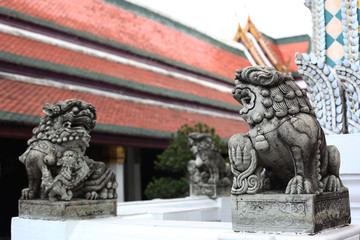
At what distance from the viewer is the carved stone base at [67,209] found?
4379 millimetres

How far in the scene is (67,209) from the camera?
438 centimetres

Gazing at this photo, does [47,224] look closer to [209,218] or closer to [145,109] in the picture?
[209,218]

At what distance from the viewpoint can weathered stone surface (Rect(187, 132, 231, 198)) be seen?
8.38m

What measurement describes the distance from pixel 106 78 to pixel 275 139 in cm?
1032

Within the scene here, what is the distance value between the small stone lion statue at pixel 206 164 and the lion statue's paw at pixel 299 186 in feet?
17.9

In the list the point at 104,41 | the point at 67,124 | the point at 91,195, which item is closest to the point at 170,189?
the point at 104,41

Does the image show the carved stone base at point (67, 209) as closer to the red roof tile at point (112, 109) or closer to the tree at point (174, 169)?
the red roof tile at point (112, 109)

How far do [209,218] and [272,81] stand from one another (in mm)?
4499

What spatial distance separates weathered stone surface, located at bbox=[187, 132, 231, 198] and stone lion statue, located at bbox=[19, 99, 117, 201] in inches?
149

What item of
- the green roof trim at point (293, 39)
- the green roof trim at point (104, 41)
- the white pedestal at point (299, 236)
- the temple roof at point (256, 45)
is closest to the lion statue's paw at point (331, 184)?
the white pedestal at point (299, 236)

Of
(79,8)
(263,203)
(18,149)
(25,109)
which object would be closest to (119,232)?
(263,203)

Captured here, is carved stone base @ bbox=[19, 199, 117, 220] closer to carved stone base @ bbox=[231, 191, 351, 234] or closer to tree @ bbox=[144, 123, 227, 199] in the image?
carved stone base @ bbox=[231, 191, 351, 234]

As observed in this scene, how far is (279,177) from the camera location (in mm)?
3209

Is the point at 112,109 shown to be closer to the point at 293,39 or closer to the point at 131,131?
the point at 131,131
